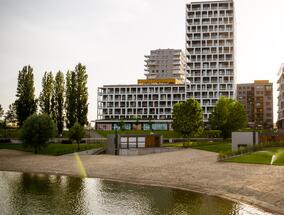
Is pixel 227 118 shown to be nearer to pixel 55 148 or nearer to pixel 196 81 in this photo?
pixel 55 148

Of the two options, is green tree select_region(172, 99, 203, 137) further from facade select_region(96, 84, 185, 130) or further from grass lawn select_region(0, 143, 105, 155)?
facade select_region(96, 84, 185, 130)

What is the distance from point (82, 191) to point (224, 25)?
141365 mm

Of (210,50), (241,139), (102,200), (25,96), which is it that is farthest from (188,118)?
(210,50)

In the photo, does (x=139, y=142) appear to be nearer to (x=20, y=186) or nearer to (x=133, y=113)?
(x=20, y=186)

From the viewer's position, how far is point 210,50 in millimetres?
161375

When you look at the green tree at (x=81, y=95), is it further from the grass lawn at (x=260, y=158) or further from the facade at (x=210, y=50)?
the facade at (x=210, y=50)

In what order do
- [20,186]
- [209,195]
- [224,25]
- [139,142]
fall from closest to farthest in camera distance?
1. [209,195]
2. [20,186]
3. [139,142]
4. [224,25]

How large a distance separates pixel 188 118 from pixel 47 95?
39840 mm

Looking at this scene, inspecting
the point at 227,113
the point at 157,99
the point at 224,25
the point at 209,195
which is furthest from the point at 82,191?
the point at 224,25

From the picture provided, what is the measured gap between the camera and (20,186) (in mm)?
37375

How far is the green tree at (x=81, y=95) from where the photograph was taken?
91875mm

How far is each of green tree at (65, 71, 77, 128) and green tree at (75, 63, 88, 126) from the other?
2.73ft

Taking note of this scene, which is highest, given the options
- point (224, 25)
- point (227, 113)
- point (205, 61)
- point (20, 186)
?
point (224, 25)

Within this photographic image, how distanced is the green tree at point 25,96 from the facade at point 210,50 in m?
82.4
